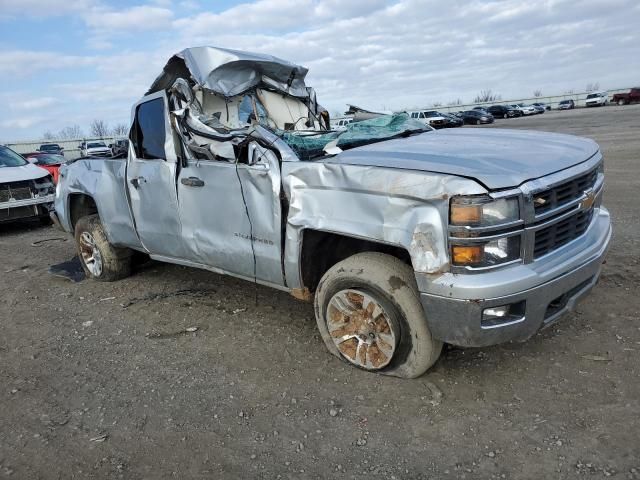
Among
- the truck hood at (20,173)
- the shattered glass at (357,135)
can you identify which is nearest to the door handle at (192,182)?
the shattered glass at (357,135)

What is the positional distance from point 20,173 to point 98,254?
5.17 metres

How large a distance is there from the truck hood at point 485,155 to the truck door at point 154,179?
1.77 m

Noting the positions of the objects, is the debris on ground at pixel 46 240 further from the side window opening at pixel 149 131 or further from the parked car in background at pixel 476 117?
the parked car in background at pixel 476 117

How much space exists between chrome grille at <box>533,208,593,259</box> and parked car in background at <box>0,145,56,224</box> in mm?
8356

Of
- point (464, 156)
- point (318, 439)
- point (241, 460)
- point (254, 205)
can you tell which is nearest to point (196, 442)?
point (241, 460)

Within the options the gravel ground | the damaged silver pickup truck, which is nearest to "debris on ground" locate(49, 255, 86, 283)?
the gravel ground

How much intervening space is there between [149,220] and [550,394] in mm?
3543

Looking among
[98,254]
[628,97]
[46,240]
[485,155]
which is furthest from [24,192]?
[628,97]

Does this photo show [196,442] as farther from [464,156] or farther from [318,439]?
[464,156]

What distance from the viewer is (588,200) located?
10.7 feet

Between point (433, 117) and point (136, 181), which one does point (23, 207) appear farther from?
point (433, 117)

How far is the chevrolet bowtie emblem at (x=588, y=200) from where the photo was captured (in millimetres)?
3208

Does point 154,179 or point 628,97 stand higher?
point 154,179

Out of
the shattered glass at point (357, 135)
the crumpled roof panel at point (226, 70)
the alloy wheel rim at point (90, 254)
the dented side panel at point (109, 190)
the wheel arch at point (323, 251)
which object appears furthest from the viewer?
the alloy wheel rim at point (90, 254)
